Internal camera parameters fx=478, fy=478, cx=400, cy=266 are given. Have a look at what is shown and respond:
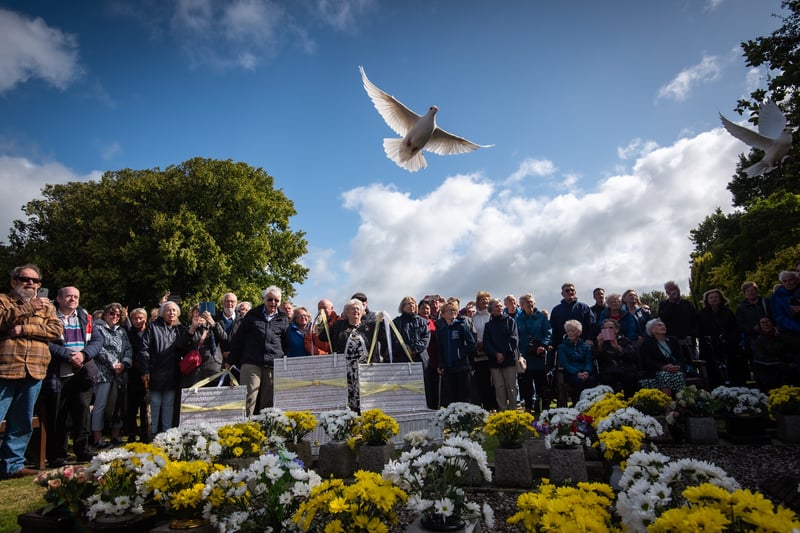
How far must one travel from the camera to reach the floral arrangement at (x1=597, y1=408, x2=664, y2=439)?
170 inches

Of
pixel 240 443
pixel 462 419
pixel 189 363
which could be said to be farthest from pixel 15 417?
pixel 462 419

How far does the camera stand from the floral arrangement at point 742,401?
6.14 metres

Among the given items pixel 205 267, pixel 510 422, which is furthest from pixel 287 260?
pixel 510 422

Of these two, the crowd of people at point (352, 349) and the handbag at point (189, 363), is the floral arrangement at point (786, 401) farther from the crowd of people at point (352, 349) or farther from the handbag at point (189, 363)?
the handbag at point (189, 363)

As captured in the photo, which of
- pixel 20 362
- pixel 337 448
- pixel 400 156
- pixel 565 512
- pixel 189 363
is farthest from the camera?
pixel 400 156

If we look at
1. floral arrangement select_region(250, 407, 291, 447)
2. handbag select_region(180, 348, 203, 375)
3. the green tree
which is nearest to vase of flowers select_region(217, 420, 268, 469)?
floral arrangement select_region(250, 407, 291, 447)

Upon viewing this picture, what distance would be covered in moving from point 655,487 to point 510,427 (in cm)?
223

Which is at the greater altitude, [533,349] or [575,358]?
[533,349]

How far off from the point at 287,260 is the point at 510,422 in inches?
1024

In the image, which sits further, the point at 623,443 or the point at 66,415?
the point at 66,415

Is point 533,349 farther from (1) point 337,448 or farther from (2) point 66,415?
(2) point 66,415

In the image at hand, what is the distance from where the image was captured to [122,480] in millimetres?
3488

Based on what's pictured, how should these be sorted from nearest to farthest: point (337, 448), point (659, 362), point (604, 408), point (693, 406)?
point (337, 448) < point (604, 408) < point (693, 406) < point (659, 362)

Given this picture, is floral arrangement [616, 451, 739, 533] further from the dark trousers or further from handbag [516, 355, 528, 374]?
the dark trousers
